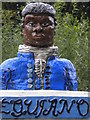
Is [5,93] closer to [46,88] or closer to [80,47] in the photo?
[46,88]

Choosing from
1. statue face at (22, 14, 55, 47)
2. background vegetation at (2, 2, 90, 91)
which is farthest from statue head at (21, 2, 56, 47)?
background vegetation at (2, 2, 90, 91)

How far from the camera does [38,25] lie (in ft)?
16.4

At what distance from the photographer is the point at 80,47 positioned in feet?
23.5

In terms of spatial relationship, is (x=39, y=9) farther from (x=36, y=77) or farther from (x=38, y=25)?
(x=36, y=77)

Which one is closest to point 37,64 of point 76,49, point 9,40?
point 76,49

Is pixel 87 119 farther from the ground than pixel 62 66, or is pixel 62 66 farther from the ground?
pixel 62 66

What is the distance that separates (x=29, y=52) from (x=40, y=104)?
0.50 m

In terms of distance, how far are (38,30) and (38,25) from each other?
4 centimetres

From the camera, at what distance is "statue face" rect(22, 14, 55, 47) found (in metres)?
4.98

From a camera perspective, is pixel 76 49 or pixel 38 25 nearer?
pixel 38 25

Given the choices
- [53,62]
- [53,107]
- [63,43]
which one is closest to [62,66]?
[53,62]

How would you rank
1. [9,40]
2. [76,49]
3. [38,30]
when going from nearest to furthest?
[38,30]
[76,49]
[9,40]

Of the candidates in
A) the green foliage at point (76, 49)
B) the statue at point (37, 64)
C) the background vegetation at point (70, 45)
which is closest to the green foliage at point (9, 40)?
the background vegetation at point (70, 45)

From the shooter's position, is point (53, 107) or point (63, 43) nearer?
point (53, 107)
